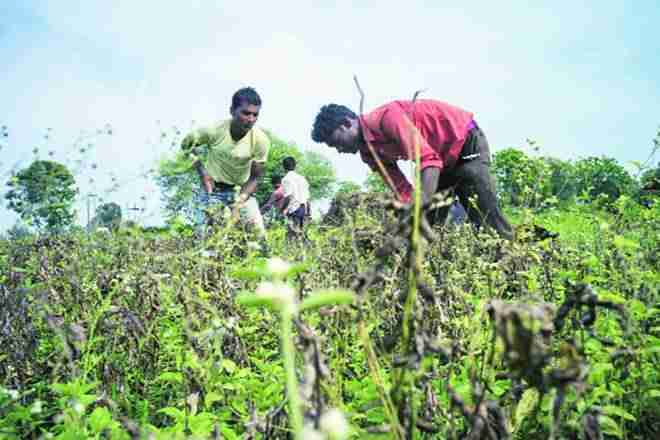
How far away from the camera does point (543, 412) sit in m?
1.71

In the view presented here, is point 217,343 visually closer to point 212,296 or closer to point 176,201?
point 212,296

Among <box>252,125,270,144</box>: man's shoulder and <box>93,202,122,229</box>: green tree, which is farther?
<box>252,125,270,144</box>: man's shoulder

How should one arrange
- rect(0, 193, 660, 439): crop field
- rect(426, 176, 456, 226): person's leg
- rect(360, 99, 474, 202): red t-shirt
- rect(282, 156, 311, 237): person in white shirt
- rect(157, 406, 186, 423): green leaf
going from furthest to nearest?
rect(282, 156, 311, 237): person in white shirt, rect(426, 176, 456, 226): person's leg, rect(360, 99, 474, 202): red t-shirt, rect(157, 406, 186, 423): green leaf, rect(0, 193, 660, 439): crop field

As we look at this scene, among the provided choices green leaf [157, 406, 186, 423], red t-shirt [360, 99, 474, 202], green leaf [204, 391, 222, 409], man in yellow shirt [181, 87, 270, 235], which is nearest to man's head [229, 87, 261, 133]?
man in yellow shirt [181, 87, 270, 235]

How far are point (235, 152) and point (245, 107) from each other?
545mm

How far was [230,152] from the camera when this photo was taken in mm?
6117

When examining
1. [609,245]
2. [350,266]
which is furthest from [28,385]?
[609,245]

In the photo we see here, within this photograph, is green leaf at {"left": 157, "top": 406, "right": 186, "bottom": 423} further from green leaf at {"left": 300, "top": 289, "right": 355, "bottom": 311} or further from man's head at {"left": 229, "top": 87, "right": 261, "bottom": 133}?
man's head at {"left": 229, "top": 87, "right": 261, "bottom": 133}

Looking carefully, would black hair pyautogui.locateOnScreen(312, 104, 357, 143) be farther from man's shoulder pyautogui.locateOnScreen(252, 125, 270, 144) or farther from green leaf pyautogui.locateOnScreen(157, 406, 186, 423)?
green leaf pyautogui.locateOnScreen(157, 406, 186, 423)

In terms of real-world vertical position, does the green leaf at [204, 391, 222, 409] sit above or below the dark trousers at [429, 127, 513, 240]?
below

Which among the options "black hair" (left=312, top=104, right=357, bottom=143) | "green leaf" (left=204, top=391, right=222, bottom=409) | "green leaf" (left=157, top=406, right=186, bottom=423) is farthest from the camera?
"black hair" (left=312, top=104, right=357, bottom=143)

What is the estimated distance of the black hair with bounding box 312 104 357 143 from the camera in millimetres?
4781

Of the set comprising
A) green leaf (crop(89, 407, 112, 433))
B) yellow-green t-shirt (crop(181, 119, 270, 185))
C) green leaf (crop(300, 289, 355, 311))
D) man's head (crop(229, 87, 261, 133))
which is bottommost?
green leaf (crop(89, 407, 112, 433))

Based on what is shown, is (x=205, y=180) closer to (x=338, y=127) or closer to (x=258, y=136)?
(x=258, y=136)
